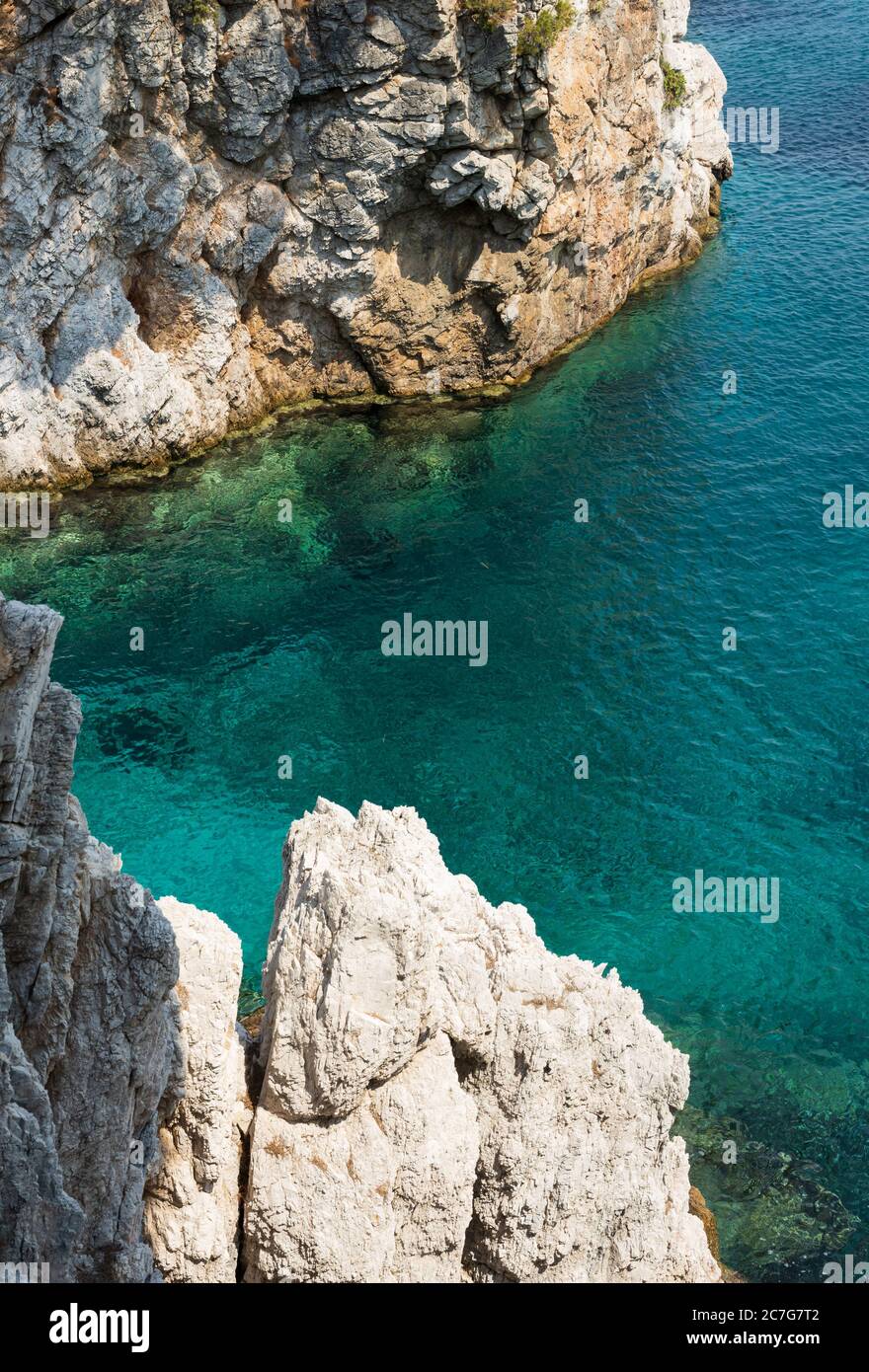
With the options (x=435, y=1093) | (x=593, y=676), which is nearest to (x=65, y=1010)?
(x=435, y=1093)

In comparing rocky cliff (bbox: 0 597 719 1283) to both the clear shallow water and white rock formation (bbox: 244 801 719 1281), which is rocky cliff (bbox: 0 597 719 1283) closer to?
white rock formation (bbox: 244 801 719 1281)

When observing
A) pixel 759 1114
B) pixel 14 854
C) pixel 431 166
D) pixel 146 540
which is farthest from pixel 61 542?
pixel 14 854

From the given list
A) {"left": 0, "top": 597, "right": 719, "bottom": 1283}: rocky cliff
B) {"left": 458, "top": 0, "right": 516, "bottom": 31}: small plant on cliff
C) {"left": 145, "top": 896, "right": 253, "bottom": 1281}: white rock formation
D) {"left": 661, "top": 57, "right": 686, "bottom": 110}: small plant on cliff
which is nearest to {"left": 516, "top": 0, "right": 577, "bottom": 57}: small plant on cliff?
{"left": 458, "top": 0, "right": 516, "bottom": 31}: small plant on cliff

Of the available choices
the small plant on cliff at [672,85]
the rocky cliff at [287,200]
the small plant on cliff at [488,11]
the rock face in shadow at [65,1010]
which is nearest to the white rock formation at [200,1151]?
the rock face in shadow at [65,1010]

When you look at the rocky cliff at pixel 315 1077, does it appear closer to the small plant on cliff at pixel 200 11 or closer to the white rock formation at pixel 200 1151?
the white rock formation at pixel 200 1151

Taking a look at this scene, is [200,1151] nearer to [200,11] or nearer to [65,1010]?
[65,1010]

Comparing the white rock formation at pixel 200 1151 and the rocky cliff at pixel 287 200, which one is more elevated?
the rocky cliff at pixel 287 200
